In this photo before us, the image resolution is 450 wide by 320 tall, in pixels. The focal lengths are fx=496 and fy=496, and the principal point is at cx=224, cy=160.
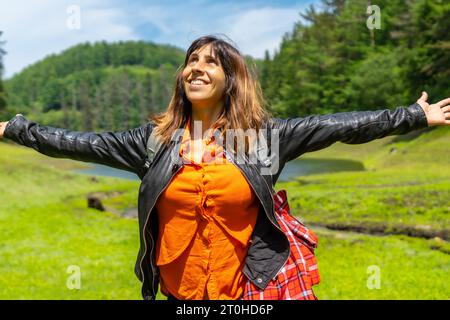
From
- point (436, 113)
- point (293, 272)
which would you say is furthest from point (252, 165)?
point (436, 113)

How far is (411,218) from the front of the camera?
16188mm

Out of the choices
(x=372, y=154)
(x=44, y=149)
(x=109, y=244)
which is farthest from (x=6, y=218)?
(x=372, y=154)

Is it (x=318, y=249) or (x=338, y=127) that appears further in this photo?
(x=318, y=249)

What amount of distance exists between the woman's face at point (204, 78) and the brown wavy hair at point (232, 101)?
0.05 metres

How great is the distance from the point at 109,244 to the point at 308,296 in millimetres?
14054

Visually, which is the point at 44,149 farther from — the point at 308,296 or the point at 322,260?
the point at 322,260

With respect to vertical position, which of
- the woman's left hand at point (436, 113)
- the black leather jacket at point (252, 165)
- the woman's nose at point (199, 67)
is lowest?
the black leather jacket at point (252, 165)

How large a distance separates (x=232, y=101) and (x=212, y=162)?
504mm

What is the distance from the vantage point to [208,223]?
327 centimetres

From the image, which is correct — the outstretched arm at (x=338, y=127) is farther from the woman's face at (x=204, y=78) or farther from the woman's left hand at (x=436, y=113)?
the woman's face at (x=204, y=78)

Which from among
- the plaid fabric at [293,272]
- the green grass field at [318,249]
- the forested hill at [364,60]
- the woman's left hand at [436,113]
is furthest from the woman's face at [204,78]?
the forested hill at [364,60]

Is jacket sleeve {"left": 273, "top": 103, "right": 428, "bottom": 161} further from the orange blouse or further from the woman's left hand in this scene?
the orange blouse

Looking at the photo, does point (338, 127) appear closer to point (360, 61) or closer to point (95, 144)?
point (95, 144)

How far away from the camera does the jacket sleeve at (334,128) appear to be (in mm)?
3352
